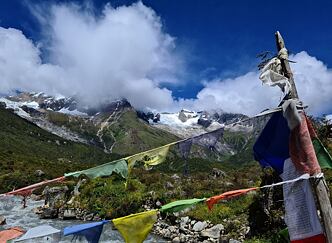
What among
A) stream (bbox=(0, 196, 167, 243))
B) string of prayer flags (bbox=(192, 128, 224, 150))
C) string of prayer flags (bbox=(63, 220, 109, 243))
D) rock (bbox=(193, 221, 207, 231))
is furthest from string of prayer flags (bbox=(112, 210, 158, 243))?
rock (bbox=(193, 221, 207, 231))

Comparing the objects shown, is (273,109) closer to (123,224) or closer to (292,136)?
(292,136)

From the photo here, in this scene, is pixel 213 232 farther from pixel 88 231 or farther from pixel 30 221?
pixel 30 221

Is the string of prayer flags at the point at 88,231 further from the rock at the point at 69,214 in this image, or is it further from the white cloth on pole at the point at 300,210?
the rock at the point at 69,214

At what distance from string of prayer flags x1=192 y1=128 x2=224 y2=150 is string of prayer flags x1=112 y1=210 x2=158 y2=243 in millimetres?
1964

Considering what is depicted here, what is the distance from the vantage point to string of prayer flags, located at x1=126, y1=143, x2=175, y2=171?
8.73 m

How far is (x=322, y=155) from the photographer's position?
6.82m

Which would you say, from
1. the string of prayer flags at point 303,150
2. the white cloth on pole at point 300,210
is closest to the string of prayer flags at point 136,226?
the white cloth on pole at point 300,210

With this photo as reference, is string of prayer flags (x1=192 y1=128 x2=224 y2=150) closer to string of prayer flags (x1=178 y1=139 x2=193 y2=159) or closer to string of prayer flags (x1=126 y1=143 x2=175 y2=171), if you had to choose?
string of prayer flags (x1=178 y1=139 x2=193 y2=159)

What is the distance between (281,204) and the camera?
18047 millimetres

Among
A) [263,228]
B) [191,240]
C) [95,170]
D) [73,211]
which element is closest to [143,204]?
[73,211]

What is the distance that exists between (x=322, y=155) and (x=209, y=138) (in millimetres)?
2317

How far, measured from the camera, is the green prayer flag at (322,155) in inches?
265

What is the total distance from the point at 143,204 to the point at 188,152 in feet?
71.2

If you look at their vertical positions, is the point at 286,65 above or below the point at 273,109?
above
